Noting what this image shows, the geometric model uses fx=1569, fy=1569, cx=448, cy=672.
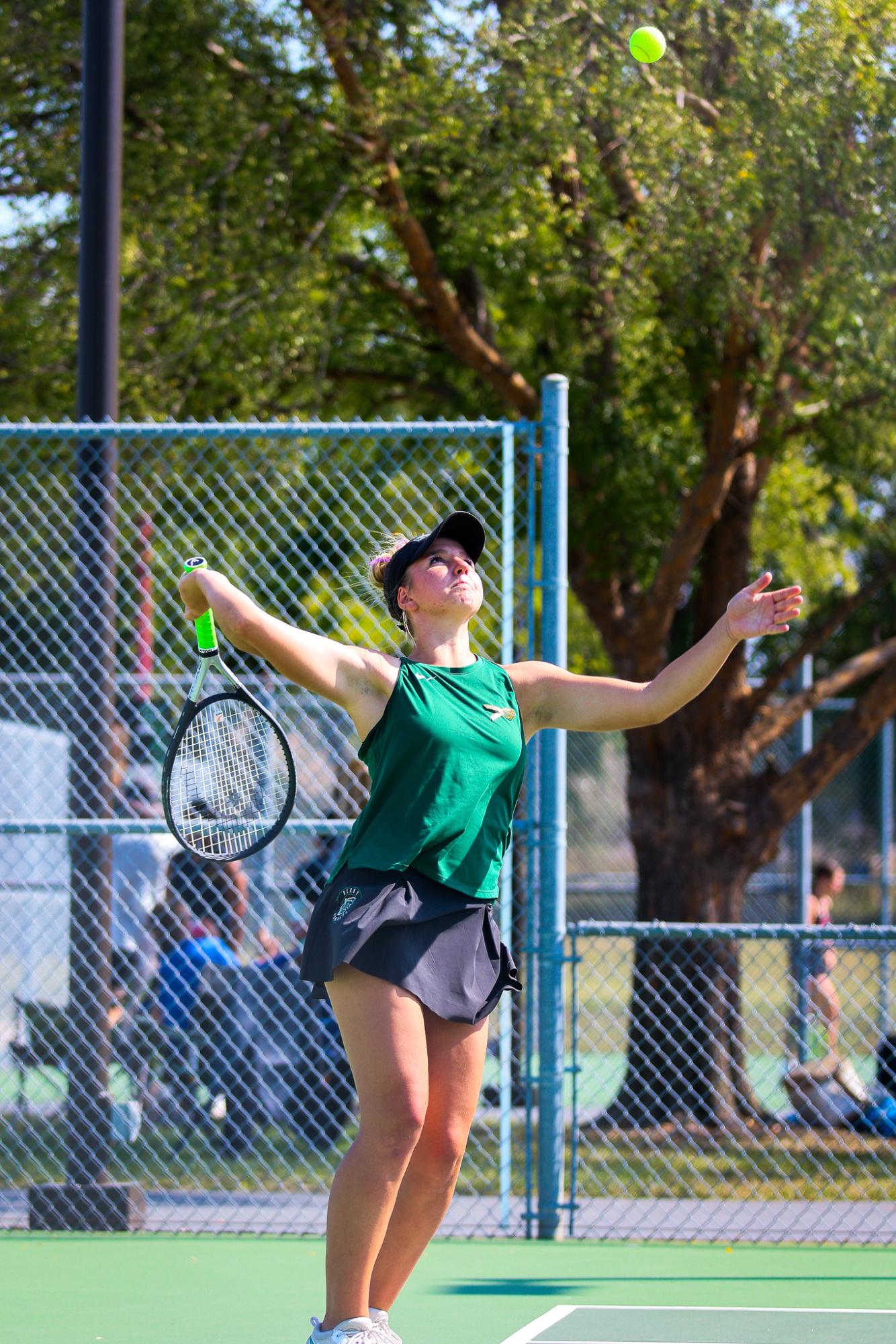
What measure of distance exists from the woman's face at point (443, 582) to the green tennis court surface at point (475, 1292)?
7.04ft

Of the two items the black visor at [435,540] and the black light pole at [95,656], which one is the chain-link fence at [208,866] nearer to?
the black light pole at [95,656]

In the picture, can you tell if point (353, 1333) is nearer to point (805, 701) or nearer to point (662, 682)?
point (662, 682)

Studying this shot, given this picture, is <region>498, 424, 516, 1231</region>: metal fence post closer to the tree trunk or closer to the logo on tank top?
the tree trunk

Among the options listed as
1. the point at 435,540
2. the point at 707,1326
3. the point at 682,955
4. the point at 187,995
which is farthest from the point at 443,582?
the point at 682,955

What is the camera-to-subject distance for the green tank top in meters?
3.47

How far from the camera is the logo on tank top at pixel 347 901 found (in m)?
3.42

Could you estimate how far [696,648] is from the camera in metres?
3.67

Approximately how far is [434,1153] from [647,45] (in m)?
4.92

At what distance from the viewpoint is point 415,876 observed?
3.50m

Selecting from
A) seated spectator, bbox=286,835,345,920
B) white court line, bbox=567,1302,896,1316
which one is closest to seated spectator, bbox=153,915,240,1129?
seated spectator, bbox=286,835,345,920

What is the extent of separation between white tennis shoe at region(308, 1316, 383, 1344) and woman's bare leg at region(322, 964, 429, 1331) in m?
0.02

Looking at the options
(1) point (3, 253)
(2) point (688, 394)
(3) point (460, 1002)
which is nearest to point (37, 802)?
(1) point (3, 253)

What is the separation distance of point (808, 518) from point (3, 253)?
26.3 ft

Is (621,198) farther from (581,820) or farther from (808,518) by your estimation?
(581,820)
